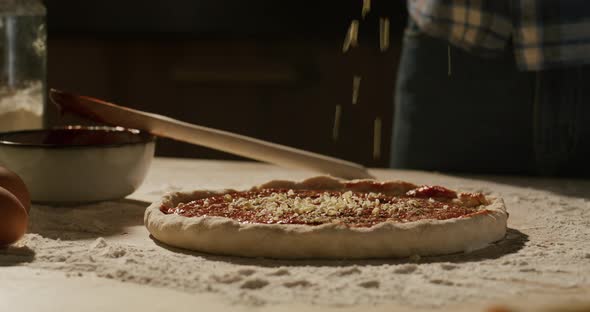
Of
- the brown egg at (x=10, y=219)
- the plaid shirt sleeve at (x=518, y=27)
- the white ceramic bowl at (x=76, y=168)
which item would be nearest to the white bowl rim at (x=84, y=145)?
the white ceramic bowl at (x=76, y=168)

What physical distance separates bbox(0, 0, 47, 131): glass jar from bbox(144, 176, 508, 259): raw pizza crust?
78 centimetres

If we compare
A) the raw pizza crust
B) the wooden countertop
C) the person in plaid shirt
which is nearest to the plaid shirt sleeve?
the person in plaid shirt

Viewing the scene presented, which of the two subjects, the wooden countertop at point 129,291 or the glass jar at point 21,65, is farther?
the glass jar at point 21,65

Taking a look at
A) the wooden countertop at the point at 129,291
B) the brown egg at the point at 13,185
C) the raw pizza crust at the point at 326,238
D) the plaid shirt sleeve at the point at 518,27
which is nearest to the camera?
the wooden countertop at the point at 129,291

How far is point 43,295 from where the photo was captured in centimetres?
120

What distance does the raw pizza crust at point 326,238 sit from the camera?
4.54ft

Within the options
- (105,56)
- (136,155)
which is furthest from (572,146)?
(105,56)

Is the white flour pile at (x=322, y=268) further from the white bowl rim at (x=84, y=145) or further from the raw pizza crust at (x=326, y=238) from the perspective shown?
the white bowl rim at (x=84, y=145)

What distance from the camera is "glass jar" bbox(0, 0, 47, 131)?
209 cm

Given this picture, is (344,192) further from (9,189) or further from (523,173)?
(523,173)

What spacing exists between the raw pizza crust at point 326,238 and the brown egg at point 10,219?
Result: 23cm

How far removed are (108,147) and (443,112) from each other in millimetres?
1315

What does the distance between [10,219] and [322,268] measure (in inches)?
19.6

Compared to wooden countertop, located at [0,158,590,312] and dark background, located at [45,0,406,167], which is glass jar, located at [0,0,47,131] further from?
dark background, located at [45,0,406,167]
